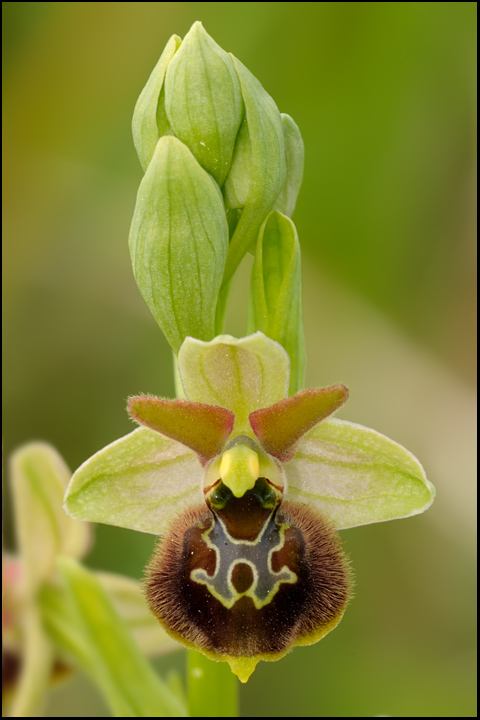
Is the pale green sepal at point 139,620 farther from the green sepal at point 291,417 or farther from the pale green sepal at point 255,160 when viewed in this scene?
the pale green sepal at point 255,160

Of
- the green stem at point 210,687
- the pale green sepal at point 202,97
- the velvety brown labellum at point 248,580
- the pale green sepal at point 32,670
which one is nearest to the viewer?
the velvety brown labellum at point 248,580

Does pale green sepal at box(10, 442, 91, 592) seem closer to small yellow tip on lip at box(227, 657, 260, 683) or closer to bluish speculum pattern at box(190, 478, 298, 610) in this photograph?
bluish speculum pattern at box(190, 478, 298, 610)

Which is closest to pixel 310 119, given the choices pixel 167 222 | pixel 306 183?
pixel 306 183

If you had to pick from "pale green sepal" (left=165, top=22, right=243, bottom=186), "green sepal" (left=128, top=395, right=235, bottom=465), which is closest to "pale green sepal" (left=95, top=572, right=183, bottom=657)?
"green sepal" (left=128, top=395, right=235, bottom=465)

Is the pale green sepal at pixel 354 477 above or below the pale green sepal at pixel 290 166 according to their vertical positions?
below

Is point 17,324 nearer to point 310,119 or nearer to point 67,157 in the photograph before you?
point 67,157

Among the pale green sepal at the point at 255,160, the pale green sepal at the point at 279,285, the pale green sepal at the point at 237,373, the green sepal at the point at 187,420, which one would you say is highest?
the pale green sepal at the point at 255,160

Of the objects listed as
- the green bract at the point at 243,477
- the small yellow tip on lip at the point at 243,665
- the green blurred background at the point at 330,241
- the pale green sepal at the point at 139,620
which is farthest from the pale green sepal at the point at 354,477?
the green blurred background at the point at 330,241

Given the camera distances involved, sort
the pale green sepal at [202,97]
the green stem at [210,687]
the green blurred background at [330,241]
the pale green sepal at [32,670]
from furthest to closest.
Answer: the green blurred background at [330,241]
the pale green sepal at [32,670]
the green stem at [210,687]
the pale green sepal at [202,97]
